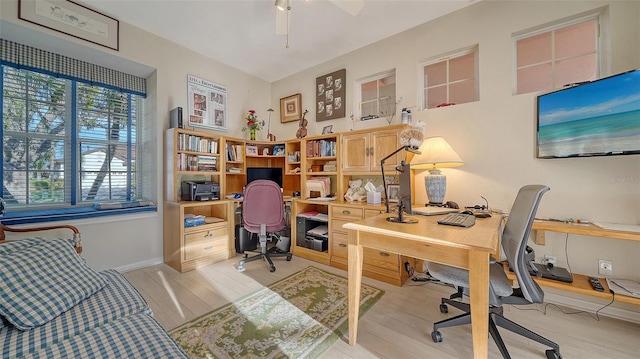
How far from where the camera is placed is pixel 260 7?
7.91ft

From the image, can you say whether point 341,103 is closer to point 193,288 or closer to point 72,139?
point 193,288

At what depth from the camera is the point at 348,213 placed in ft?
8.87

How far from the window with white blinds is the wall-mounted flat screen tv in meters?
4.70

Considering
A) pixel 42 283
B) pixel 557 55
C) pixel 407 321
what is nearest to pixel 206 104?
pixel 42 283

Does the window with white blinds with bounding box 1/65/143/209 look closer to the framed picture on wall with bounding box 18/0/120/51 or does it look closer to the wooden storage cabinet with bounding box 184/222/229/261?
the framed picture on wall with bounding box 18/0/120/51

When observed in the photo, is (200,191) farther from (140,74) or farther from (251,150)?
(140,74)

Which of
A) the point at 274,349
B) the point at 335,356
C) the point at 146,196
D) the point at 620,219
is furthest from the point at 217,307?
Result: the point at 620,219

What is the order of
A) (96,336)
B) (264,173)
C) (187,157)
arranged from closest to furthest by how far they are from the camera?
(96,336), (187,157), (264,173)

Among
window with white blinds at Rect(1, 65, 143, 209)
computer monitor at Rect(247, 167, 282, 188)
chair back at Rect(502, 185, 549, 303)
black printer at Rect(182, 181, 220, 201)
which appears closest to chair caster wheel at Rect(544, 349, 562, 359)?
chair back at Rect(502, 185, 549, 303)

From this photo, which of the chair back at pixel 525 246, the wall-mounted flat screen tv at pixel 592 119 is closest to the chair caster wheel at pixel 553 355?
the chair back at pixel 525 246

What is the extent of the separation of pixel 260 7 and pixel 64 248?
266cm

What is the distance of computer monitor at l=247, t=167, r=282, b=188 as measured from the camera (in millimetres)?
3559

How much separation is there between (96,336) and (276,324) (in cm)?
109

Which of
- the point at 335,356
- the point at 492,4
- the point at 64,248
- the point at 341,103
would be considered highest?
the point at 492,4
